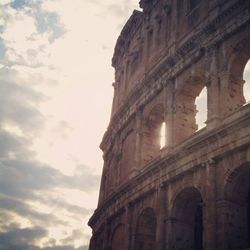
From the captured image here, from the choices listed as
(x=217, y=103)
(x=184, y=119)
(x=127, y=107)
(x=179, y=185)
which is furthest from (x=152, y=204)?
(x=127, y=107)

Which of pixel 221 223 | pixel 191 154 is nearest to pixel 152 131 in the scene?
pixel 191 154

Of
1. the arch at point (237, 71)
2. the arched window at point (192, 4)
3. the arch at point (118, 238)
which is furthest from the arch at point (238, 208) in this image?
the arched window at point (192, 4)

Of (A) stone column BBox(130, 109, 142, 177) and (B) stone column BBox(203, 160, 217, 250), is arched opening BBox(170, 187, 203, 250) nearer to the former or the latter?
(B) stone column BBox(203, 160, 217, 250)

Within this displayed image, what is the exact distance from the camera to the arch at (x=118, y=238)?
747 inches

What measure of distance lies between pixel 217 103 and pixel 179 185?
332cm

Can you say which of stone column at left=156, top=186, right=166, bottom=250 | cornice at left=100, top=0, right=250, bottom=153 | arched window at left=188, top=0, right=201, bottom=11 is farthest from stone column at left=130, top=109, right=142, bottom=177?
arched window at left=188, top=0, right=201, bottom=11

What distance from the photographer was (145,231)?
17.5 meters

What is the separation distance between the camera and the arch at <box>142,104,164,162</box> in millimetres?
19516

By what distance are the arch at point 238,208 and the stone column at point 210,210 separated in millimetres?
426

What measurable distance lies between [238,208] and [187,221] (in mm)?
2842

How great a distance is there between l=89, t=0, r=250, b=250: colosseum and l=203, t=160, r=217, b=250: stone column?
3cm

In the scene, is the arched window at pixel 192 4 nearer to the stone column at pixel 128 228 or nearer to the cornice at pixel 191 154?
the cornice at pixel 191 154

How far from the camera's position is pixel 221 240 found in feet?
39.9

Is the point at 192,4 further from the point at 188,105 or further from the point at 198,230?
the point at 198,230
